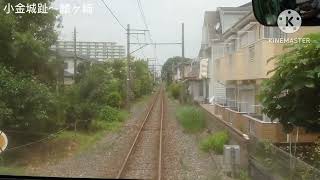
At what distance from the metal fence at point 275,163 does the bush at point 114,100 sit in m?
0.98

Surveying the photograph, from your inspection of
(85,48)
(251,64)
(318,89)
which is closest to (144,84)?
(85,48)

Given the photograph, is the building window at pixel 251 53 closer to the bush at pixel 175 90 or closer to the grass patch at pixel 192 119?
the grass patch at pixel 192 119

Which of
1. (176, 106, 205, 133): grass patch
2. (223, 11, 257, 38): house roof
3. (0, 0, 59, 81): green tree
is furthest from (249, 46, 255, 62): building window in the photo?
(0, 0, 59, 81): green tree

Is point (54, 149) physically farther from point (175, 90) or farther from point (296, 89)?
point (296, 89)

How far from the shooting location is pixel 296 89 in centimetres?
245

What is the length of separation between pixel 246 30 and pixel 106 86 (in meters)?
1.09

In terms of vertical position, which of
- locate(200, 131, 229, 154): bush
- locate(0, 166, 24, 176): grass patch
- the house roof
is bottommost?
locate(0, 166, 24, 176): grass patch

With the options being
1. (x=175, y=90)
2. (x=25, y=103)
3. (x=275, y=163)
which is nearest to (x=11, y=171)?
(x=25, y=103)

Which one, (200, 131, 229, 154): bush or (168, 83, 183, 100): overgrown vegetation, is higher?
(168, 83, 183, 100): overgrown vegetation

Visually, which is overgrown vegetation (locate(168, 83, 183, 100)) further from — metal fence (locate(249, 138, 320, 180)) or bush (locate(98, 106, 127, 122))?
metal fence (locate(249, 138, 320, 180))

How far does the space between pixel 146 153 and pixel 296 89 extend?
3.36ft

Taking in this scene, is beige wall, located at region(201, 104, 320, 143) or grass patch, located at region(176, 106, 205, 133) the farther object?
grass patch, located at region(176, 106, 205, 133)

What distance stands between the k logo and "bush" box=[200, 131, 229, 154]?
2.84 ft

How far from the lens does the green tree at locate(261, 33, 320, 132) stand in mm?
2281
